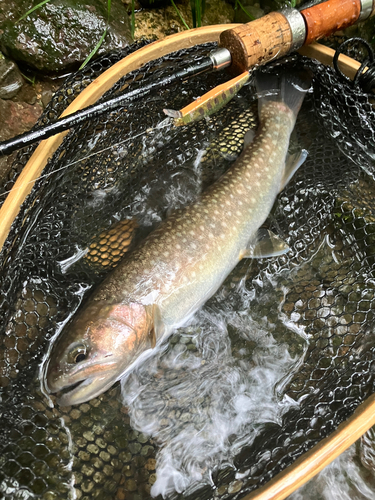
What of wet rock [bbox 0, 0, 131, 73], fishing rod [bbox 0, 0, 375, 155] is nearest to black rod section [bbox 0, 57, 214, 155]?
Result: fishing rod [bbox 0, 0, 375, 155]

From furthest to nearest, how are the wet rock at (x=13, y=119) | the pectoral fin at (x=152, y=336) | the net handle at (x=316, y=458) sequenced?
the wet rock at (x=13, y=119), the pectoral fin at (x=152, y=336), the net handle at (x=316, y=458)

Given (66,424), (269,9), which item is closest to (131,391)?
(66,424)

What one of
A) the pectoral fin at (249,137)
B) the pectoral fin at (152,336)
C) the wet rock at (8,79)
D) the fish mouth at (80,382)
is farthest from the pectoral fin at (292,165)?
the wet rock at (8,79)

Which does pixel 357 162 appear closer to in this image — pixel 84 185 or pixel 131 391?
pixel 84 185

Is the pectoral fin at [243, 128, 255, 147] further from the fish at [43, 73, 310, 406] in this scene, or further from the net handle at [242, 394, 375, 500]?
the net handle at [242, 394, 375, 500]

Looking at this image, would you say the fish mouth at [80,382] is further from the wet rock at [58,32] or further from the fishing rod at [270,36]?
the wet rock at [58,32]

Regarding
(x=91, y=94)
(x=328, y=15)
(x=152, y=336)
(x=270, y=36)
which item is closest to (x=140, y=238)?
(x=152, y=336)

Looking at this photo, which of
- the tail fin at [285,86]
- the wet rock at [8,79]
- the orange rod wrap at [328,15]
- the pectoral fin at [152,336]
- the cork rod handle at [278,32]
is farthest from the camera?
the wet rock at [8,79]
